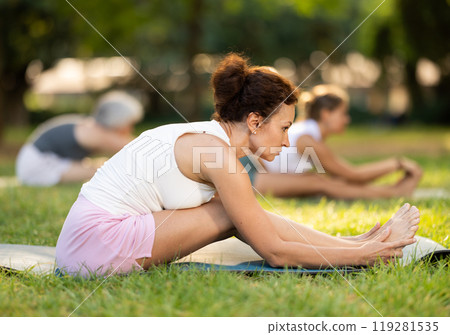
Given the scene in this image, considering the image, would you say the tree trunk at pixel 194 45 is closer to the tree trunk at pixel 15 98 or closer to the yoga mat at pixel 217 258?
the tree trunk at pixel 15 98

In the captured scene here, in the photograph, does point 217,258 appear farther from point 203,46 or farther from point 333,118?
point 203,46

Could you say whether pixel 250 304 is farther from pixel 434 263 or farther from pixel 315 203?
pixel 315 203

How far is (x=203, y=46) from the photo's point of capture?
751 inches

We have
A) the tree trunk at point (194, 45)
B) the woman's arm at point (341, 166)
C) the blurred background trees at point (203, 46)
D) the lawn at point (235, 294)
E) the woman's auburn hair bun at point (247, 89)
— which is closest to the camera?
the lawn at point (235, 294)

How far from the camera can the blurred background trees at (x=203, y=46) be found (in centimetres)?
1175

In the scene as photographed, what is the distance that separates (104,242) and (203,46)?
17.3 m

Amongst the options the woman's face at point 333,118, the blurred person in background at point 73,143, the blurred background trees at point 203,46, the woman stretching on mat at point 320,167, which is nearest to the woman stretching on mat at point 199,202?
the woman stretching on mat at point 320,167

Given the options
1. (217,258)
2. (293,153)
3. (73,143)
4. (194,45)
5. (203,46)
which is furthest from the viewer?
(203,46)

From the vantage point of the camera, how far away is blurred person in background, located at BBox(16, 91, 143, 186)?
235 inches

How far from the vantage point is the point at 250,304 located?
2053mm

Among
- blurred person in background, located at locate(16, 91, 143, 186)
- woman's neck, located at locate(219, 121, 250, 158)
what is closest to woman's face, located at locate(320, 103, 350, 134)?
blurred person in background, located at locate(16, 91, 143, 186)

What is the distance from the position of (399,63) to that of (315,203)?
58.9ft

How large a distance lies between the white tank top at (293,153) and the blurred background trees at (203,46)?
68.4 inches

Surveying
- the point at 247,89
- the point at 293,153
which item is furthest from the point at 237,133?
the point at 293,153
